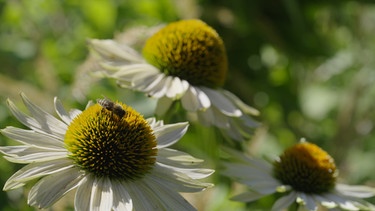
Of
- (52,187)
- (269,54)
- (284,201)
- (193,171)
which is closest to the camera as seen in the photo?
(52,187)

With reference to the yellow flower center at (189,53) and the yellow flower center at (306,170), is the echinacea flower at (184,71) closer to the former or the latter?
the yellow flower center at (189,53)

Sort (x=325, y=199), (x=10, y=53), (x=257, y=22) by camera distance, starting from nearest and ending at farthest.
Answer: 1. (x=325, y=199)
2. (x=10, y=53)
3. (x=257, y=22)

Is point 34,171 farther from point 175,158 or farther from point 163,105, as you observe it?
point 163,105

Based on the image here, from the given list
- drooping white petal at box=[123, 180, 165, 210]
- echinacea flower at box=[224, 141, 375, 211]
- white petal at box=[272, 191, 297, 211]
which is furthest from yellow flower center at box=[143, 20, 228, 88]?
drooping white petal at box=[123, 180, 165, 210]

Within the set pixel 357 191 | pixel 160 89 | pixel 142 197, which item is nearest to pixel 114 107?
pixel 142 197

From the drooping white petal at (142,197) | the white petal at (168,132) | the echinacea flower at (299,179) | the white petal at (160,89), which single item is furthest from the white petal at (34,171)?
the echinacea flower at (299,179)

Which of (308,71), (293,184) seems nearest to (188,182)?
(293,184)

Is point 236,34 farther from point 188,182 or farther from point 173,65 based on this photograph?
point 188,182
